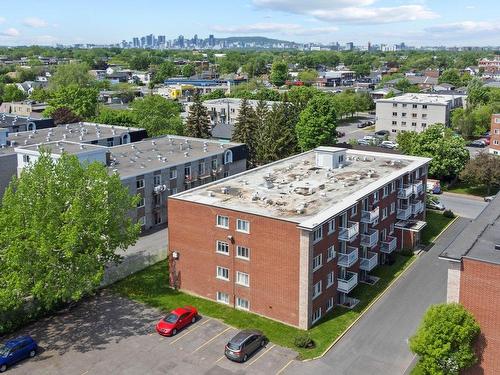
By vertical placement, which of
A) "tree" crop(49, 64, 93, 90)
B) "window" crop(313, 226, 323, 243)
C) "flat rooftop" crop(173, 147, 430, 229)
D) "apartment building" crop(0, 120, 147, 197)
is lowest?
"window" crop(313, 226, 323, 243)

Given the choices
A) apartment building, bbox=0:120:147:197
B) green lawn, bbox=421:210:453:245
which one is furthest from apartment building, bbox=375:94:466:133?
apartment building, bbox=0:120:147:197

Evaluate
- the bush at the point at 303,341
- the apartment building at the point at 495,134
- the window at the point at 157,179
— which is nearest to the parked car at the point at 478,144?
the apartment building at the point at 495,134

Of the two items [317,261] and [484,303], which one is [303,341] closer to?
[317,261]

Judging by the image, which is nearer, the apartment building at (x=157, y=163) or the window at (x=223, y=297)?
the window at (x=223, y=297)

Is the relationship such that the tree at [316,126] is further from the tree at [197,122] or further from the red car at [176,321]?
the red car at [176,321]

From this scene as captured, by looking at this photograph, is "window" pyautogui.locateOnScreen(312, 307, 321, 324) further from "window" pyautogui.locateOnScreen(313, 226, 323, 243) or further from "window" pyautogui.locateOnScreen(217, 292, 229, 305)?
"window" pyautogui.locateOnScreen(217, 292, 229, 305)

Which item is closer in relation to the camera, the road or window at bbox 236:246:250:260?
the road
